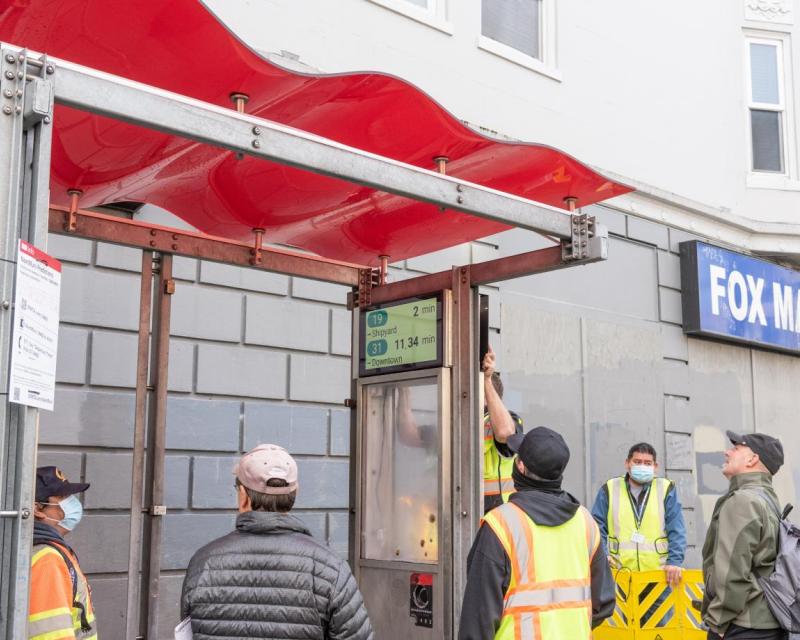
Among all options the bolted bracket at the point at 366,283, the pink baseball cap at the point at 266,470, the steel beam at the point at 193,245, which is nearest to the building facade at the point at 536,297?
the steel beam at the point at 193,245

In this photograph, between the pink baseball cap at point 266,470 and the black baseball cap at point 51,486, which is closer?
the pink baseball cap at point 266,470

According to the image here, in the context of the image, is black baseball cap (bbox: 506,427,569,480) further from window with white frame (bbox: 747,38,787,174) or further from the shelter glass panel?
window with white frame (bbox: 747,38,787,174)

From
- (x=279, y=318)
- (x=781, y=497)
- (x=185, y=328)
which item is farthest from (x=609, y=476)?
(x=185, y=328)

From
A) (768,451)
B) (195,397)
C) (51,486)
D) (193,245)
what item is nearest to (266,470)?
(51,486)

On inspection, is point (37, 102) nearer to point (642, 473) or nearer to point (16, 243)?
point (16, 243)

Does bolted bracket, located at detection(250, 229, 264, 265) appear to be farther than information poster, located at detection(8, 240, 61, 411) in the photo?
Yes

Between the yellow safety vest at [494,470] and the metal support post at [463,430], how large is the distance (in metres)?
0.62

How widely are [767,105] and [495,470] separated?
10.5m

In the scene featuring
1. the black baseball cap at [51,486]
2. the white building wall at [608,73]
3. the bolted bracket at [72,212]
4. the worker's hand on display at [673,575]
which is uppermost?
the white building wall at [608,73]

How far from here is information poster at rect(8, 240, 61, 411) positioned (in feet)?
9.07

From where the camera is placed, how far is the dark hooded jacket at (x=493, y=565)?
3.96 meters

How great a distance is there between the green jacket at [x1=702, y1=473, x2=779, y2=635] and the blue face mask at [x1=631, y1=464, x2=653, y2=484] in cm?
269

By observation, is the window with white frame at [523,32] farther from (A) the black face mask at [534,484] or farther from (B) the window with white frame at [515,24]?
(A) the black face mask at [534,484]

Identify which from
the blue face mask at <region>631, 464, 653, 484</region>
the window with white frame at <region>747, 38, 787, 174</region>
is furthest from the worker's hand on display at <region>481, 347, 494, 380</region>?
the window with white frame at <region>747, 38, 787, 174</region>
